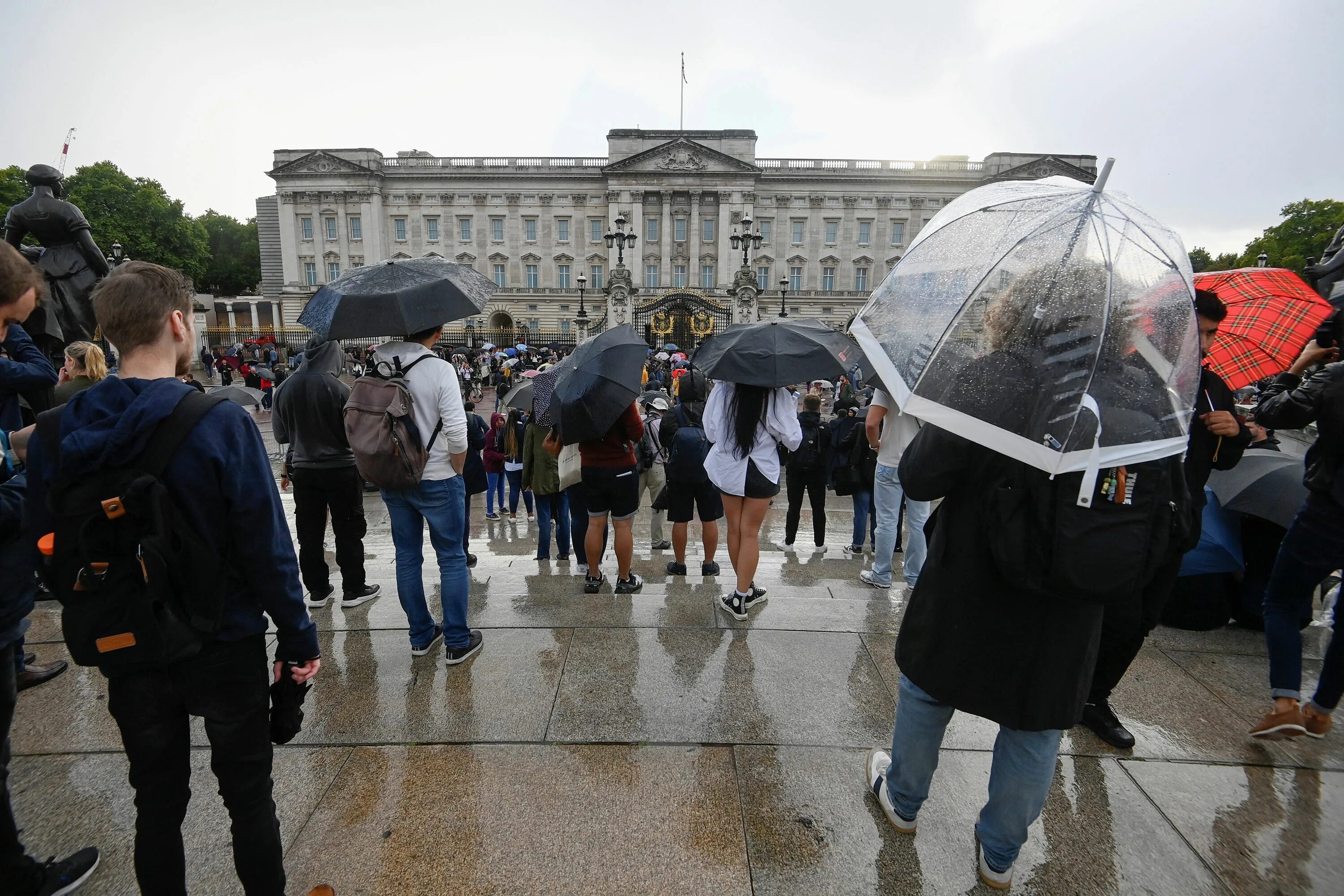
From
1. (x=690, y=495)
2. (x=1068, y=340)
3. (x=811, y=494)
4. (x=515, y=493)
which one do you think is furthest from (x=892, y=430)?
(x=515, y=493)

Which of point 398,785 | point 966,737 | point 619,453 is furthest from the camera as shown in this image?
point 619,453

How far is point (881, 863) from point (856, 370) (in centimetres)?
1626

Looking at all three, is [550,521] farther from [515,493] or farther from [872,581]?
[872,581]

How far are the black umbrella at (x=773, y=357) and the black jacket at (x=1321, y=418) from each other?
1.98 meters

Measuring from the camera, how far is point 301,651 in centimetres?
198

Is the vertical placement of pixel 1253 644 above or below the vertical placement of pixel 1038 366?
below

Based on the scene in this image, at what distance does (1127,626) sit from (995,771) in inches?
46.5

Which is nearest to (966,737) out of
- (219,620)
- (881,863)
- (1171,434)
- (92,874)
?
(881,863)

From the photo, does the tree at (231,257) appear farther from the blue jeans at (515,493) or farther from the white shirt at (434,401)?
the white shirt at (434,401)

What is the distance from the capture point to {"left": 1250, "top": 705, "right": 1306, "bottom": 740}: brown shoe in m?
2.94

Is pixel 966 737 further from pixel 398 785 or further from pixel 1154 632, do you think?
pixel 398 785

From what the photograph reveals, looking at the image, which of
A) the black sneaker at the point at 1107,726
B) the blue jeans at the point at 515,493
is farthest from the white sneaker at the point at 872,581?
the blue jeans at the point at 515,493

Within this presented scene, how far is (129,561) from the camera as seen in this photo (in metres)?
1.70

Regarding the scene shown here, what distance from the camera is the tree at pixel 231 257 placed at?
71.7 metres
